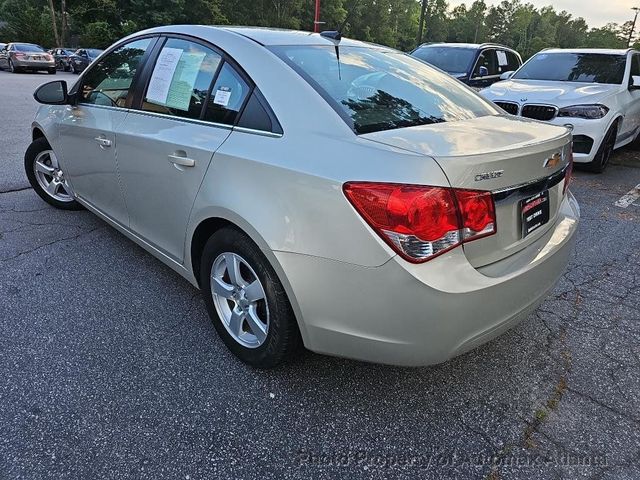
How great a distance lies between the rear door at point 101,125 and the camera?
10.1 feet

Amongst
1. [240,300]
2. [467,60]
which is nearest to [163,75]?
[240,300]

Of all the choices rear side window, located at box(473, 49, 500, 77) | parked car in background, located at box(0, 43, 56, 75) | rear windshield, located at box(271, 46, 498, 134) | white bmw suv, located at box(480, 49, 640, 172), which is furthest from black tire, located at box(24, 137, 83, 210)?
parked car in background, located at box(0, 43, 56, 75)

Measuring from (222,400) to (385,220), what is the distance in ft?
3.86

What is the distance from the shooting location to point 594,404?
→ 88.0 inches

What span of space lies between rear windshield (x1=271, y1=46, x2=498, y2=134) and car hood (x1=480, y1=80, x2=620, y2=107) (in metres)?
4.16

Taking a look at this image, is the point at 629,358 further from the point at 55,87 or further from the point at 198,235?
the point at 55,87

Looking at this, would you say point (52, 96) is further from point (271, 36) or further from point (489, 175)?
point (489, 175)

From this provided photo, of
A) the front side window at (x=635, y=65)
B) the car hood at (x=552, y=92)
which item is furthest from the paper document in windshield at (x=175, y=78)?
the front side window at (x=635, y=65)

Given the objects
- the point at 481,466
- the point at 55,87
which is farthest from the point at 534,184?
the point at 55,87

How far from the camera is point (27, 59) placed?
2305 centimetres

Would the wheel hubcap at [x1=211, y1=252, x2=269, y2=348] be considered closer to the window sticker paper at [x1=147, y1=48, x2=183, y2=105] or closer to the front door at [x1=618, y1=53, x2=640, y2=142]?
the window sticker paper at [x1=147, y1=48, x2=183, y2=105]

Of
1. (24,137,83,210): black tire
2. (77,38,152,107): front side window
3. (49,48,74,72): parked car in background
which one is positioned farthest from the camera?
(49,48,74,72): parked car in background

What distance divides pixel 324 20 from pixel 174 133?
5679 cm

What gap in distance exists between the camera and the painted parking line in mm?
5328
